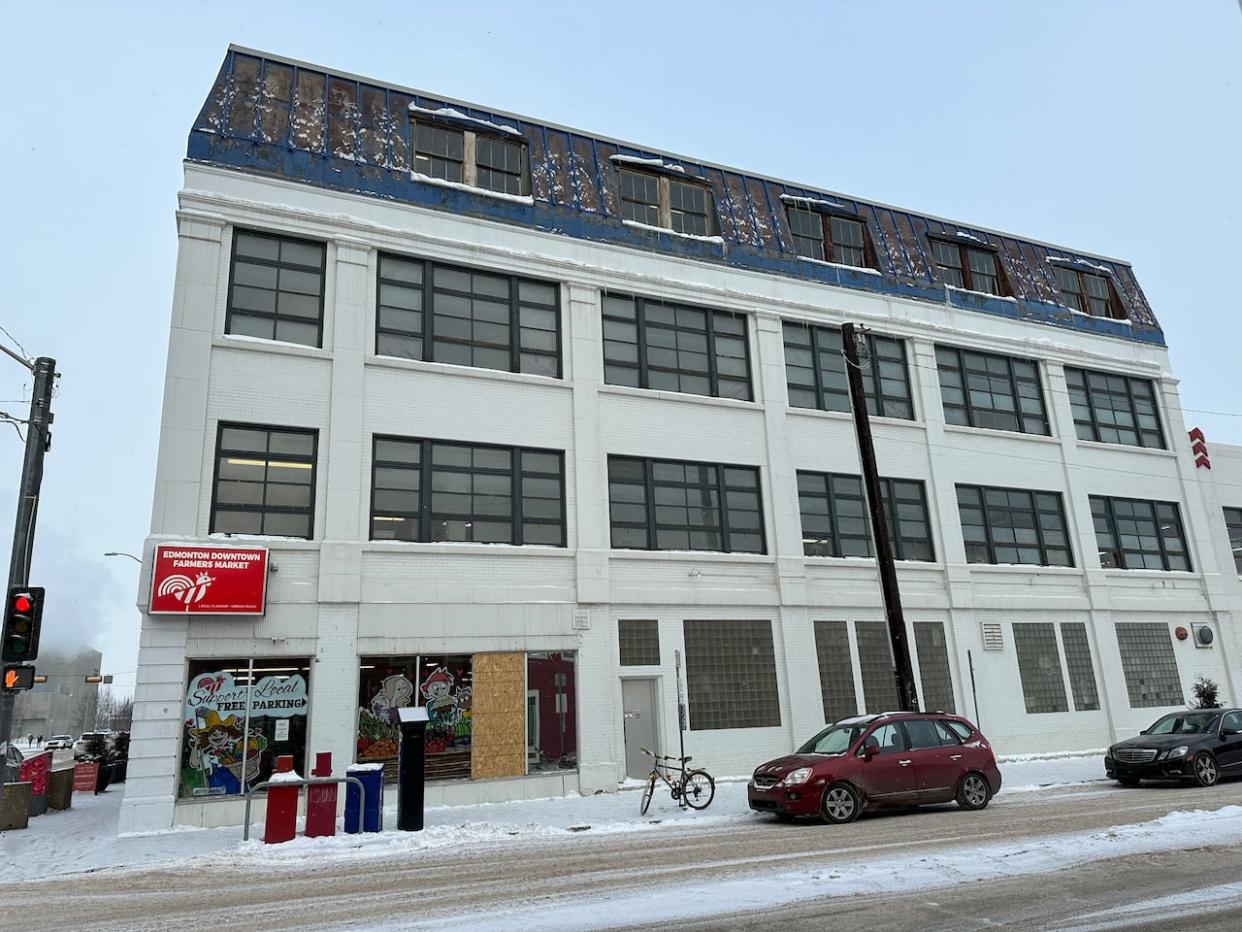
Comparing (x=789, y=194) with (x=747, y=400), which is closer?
(x=747, y=400)

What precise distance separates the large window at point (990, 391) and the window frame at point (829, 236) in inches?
138

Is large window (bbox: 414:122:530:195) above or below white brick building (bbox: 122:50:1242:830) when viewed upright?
above

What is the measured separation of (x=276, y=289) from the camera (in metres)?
17.9

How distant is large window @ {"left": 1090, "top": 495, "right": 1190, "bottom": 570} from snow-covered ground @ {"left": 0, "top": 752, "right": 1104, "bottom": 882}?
9.99 m

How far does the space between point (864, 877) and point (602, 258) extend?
15828mm

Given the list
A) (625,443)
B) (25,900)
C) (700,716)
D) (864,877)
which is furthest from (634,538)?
(25,900)

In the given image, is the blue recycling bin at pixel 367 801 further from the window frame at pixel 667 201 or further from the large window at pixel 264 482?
the window frame at pixel 667 201

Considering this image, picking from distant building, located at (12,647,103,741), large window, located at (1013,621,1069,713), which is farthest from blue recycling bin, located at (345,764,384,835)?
distant building, located at (12,647,103,741)

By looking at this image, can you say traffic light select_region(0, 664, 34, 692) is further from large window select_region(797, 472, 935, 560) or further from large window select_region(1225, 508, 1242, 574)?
large window select_region(1225, 508, 1242, 574)

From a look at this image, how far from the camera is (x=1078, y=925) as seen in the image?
22.3 ft

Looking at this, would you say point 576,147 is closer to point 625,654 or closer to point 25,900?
point 625,654

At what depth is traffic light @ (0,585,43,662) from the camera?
12.5 metres

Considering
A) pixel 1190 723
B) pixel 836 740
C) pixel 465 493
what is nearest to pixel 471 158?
pixel 465 493

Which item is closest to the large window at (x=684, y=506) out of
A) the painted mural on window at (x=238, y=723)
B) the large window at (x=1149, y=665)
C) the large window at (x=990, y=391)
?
the painted mural on window at (x=238, y=723)
